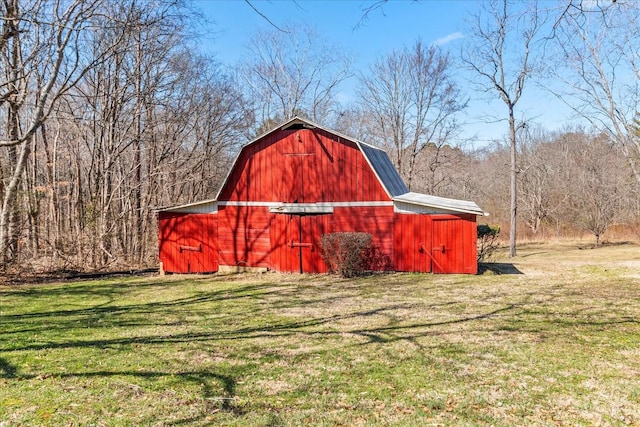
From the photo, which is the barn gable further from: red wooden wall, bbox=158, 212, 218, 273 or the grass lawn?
the grass lawn

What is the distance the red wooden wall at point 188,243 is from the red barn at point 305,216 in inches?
1.4

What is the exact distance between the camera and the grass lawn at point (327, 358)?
4074mm

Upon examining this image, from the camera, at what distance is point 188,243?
1530 centimetres

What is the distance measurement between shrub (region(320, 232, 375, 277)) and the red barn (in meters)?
0.69

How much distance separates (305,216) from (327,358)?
889 centimetres

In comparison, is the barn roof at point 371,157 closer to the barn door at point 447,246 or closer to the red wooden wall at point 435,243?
the red wooden wall at point 435,243

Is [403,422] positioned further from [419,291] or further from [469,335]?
[419,291]

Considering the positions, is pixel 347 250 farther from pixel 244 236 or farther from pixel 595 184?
pixel 595 184

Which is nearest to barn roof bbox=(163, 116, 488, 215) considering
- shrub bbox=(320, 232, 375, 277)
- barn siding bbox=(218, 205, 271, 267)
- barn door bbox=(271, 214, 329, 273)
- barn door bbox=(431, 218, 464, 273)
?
barn door bbox=(431, 218, 464, 273)

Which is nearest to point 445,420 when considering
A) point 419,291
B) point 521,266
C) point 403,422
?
point 403,422

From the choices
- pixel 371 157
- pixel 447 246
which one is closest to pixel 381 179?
pixel 371 157

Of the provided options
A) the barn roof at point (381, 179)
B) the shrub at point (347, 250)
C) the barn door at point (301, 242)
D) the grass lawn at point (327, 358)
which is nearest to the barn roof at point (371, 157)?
the barn roof at point (381, 179)

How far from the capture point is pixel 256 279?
1363cm

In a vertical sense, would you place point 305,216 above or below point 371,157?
below
